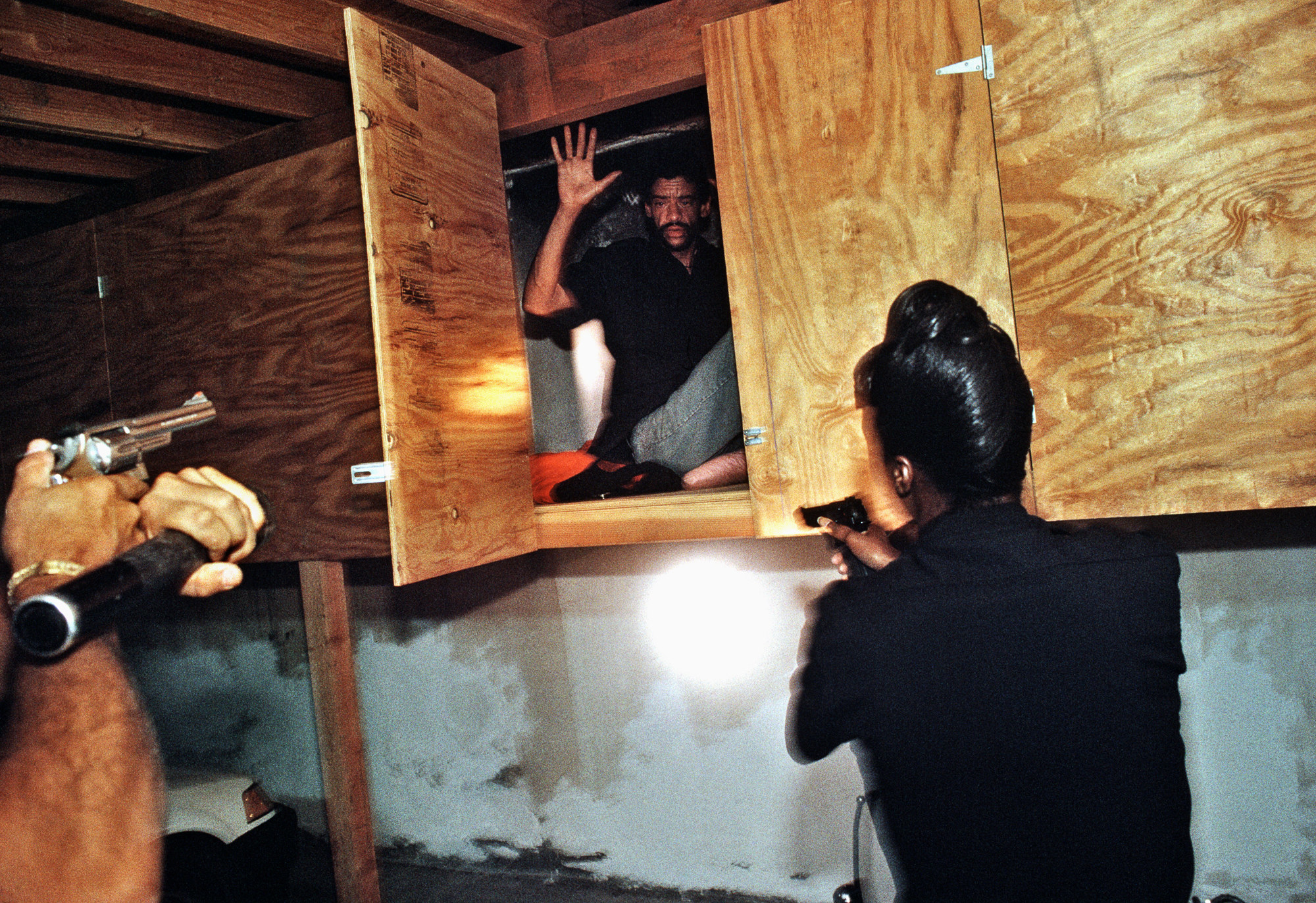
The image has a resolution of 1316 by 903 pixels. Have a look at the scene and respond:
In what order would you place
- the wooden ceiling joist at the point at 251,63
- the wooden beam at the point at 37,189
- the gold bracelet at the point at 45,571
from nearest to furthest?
the gold bracelet at the point at 45,571 → the wooden ceiling joist at the point at 251,63 → the wooden beam at the point at 37,189

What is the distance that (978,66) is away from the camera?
1.88m

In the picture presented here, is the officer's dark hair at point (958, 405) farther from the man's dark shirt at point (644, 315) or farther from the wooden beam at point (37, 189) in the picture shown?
the wooden beam at point (37, 189)

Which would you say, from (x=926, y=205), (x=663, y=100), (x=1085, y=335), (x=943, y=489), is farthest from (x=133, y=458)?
(x=663, y=100)

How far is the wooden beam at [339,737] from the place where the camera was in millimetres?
2699

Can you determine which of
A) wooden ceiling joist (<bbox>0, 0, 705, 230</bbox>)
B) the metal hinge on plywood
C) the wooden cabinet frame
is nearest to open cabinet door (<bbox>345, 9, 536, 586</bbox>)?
the wooden cabinet frame

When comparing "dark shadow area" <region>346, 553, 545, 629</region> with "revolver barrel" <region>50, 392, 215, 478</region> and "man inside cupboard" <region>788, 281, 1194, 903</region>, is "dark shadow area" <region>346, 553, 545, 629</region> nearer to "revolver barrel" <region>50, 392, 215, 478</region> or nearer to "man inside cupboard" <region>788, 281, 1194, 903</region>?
"revolver barrel" <region>50, 392, 215, 478</region>

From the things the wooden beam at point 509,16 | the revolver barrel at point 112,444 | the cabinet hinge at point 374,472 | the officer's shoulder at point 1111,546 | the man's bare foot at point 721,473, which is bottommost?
the officer's shoulder at point 1111,546

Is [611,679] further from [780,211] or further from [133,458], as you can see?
Result: [133,458]

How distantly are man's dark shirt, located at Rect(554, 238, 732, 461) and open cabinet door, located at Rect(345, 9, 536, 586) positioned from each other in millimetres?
588

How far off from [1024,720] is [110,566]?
1.36 metres

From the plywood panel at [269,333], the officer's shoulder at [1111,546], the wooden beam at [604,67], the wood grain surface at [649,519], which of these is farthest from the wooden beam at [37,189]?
the officer's shoulder at [1111,546]

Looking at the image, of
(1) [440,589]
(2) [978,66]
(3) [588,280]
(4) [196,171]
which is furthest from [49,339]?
(2) [978,66]

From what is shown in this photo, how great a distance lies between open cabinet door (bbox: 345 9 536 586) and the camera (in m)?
1.93

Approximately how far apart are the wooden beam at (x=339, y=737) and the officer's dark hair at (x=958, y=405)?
6.66ft
